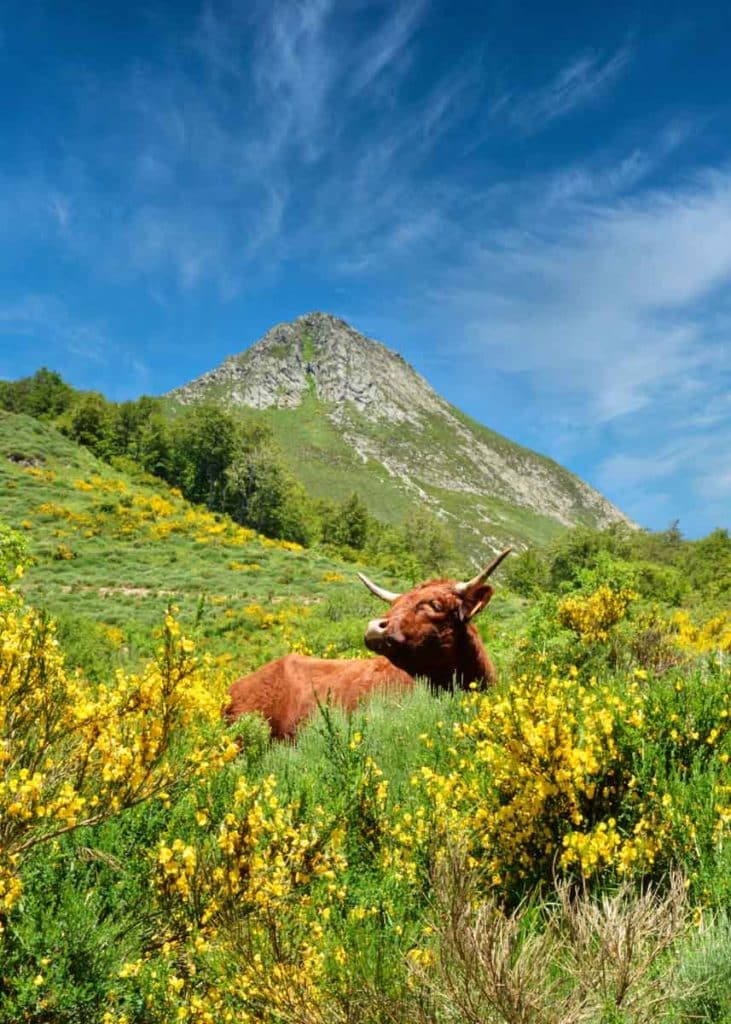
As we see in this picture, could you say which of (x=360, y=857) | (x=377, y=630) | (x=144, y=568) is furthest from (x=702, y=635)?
(x=144, y=568)

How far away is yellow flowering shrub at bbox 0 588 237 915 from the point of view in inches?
113

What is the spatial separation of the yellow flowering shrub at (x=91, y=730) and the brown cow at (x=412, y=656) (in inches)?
167

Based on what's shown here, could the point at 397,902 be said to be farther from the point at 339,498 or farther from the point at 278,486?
the point at 339,498

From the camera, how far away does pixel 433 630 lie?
293 inches

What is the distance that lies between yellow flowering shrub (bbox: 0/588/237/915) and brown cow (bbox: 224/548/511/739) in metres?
4.25

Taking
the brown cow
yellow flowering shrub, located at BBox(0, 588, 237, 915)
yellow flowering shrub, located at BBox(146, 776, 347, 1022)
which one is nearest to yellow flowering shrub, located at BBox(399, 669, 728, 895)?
yellow flowering shrub, located at BBox(146, 776, 347, 1022)

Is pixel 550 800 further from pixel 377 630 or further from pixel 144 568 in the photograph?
pixel 144 568

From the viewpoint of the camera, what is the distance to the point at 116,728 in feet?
10.3

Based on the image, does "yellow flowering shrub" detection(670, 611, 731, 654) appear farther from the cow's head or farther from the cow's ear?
the cow's head

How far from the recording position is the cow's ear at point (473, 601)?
7504mm

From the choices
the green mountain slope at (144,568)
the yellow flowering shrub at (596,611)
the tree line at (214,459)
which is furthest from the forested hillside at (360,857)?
the tree line at (214,459)

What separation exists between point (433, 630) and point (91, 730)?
191 inches

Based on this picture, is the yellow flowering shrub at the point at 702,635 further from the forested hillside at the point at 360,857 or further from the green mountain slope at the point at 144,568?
the green mountain slope at the point at 144,568

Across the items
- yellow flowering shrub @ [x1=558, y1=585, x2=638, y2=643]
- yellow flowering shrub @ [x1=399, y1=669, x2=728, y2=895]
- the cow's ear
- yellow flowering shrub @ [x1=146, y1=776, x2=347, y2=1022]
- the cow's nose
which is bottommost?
yellow flowering shrub @ [x1=146, y1=776, x2=347, y2=1022]
